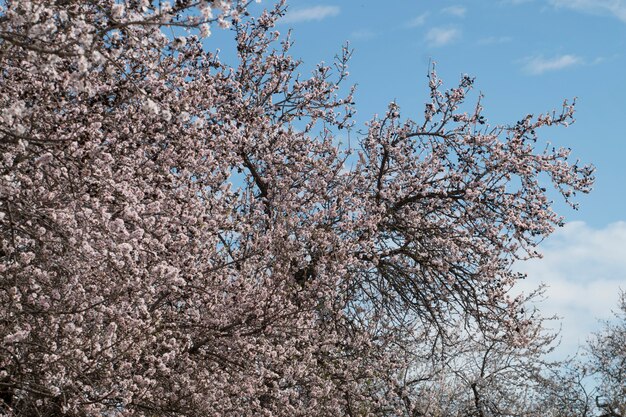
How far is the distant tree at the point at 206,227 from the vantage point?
270 inches

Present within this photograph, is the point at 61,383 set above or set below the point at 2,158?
below

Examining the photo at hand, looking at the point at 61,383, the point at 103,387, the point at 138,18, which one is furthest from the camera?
the point at 103,387

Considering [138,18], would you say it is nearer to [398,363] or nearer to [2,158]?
[2,158]

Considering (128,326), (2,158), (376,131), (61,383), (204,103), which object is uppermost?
(376,131)

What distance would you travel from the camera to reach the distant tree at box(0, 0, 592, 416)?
6.86m

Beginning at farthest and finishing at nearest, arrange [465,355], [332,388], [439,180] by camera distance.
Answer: [465,355] → [439,180] → [332,388]

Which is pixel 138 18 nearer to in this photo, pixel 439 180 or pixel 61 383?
pixel 61 383

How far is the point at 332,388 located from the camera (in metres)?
10.9

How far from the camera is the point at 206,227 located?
8.93 metres

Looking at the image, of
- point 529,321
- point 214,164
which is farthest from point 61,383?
point 529,321

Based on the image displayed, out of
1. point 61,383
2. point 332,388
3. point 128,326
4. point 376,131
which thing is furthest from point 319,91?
point 61,383

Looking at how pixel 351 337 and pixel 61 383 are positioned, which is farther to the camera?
pixel 351 337

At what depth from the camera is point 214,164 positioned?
33.7 ft

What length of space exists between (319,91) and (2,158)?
26.1 ft
